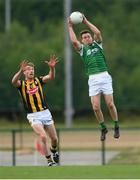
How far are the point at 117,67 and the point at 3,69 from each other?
13457mm

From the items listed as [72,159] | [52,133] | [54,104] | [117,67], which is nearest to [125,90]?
[117,67]

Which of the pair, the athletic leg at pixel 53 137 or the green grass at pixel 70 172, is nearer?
the green grass at pixel 70 172

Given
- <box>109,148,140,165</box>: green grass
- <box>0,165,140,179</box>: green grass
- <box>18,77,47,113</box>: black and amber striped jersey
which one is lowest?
<box>109,148,140,165</box>: green grass

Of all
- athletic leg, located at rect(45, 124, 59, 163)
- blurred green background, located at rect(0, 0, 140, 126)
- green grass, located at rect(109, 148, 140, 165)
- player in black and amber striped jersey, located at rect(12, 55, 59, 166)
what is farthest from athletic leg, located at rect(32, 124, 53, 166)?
blurred green background, located at rect(0, 0, 140, 126)

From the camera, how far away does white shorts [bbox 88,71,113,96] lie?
23.0 metres

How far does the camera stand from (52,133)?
22.9m

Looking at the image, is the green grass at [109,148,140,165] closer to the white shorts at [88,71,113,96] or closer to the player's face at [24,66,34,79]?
the white shorts at [88,71,113,96]

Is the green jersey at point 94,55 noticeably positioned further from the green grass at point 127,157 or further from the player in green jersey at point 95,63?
the green grass at point 127,157

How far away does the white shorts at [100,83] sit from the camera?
75.3ft

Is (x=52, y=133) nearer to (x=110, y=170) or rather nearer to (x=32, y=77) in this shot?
(x=32, y=77)

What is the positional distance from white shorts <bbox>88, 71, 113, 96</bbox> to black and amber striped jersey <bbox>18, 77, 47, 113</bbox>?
4.22ft

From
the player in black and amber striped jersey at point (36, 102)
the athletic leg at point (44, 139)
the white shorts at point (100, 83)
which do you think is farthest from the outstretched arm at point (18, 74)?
the white shorts at point (100, 83)

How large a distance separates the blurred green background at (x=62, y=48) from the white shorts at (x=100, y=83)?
36.1 metres

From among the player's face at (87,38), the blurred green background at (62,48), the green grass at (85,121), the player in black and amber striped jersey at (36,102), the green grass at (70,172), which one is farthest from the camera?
the blurred green background at (62,48)
